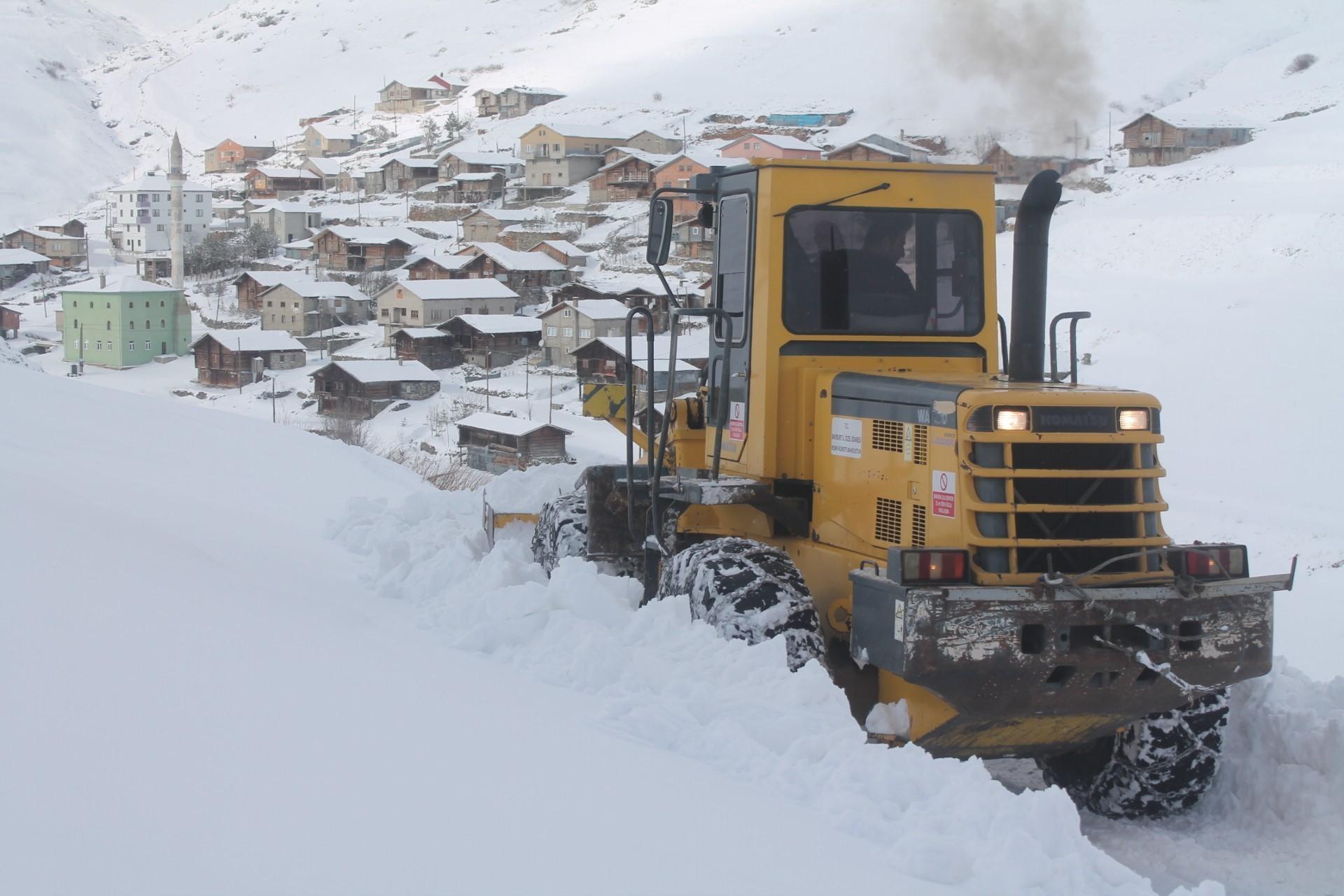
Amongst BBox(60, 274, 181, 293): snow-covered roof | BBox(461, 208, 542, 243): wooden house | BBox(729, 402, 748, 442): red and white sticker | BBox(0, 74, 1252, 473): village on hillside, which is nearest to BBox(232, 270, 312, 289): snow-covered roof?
BBox(0, 74, 1252, 473): village on hillside

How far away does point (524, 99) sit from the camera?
119 metres

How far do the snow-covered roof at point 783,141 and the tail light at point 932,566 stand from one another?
6428 centimetres

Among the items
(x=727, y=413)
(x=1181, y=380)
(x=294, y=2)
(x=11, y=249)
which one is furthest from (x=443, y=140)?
(x=727, y=413)

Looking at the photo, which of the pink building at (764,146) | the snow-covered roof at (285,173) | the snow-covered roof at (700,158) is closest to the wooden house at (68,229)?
the snow-covered roof at (285,173)

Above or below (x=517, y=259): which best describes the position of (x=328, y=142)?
above

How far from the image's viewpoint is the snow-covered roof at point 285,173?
10800 cm

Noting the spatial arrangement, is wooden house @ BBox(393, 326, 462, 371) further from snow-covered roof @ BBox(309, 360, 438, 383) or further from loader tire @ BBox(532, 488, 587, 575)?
loader tire @ BBox(532, 488, 587, 575)

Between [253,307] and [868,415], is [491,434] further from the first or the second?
[253,307]

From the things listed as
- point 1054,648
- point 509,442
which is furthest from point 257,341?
point 1054,648

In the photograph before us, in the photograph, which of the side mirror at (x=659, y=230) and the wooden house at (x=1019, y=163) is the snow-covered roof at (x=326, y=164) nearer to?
the wooden house at (x=1019, y=163)

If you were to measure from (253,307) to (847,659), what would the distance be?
7303 centimetres

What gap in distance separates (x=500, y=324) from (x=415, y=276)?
47.1ft

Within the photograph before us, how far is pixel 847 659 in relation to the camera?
6926mm

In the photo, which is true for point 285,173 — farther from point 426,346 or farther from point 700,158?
point 426,346
